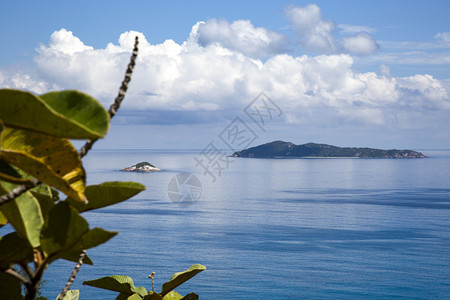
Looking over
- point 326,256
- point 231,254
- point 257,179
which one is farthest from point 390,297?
point 257,179

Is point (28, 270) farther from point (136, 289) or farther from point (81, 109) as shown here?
point (136, 289)

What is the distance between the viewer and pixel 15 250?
1276mm

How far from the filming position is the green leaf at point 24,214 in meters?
1.16

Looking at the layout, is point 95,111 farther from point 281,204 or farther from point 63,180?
point 281,204

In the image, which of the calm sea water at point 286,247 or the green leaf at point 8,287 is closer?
the green leaf at point 8,287

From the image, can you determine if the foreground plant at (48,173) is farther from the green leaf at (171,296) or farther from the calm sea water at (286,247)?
the calm sea water at (286,247)

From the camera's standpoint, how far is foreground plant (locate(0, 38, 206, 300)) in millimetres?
920

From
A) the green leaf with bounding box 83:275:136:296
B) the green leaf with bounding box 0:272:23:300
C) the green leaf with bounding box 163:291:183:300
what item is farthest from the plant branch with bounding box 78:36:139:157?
the green leaf with bounding box 163:291:183:300

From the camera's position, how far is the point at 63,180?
1065 millimetres

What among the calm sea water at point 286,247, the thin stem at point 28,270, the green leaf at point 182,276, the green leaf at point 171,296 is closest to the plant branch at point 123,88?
the thin stem at point 28,270

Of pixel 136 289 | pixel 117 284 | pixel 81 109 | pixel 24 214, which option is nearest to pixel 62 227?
pixel 24 214

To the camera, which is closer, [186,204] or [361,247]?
[361,247]

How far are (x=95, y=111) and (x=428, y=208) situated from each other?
310 feet

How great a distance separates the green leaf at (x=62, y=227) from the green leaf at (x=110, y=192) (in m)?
0.12
